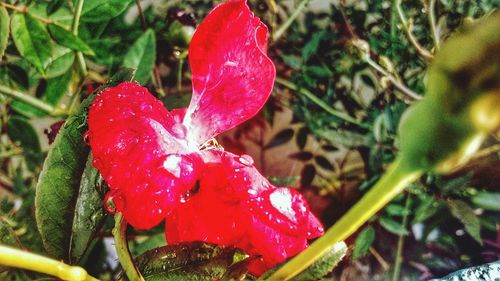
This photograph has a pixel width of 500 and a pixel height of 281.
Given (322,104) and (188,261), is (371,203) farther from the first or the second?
(322,104)

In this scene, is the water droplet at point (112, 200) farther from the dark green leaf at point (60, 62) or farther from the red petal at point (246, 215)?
the dark green leaf at point (60, 62)

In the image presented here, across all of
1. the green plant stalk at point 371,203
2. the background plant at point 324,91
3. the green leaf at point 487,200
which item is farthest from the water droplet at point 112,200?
the green leaf at point 487,200

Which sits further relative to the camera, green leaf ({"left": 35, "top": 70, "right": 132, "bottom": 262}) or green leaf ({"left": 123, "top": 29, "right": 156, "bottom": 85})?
green leaf ({"left": 123, "top": 29, "right": 156, "bottom": 85})

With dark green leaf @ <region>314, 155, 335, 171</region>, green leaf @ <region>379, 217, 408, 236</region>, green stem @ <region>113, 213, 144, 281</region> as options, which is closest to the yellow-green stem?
green stem @ <region>113, 213, 144, 281</region>

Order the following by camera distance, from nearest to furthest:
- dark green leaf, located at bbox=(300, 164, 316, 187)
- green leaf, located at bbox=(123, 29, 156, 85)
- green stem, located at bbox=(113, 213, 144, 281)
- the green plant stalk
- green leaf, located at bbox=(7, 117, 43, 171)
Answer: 1. the green plant stalk
2. green stem, located at bbox=(113, 213, 144, 281)
3. green leaf, located at bbox=(123, 29, 156, 85)
4. green leaf, located at bbox=(7, 117, 43, 171)
5. dark green leaf, located at bbox=(300, 164, 316, 187)

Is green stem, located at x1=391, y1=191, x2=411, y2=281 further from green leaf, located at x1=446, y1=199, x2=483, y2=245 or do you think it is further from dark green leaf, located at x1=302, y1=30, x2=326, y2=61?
dark green leaf, located at x1=302, y1=30, x2=326, y2=61

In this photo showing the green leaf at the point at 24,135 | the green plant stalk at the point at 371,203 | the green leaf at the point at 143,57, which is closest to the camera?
the green plant stalk at the point at 371,203
